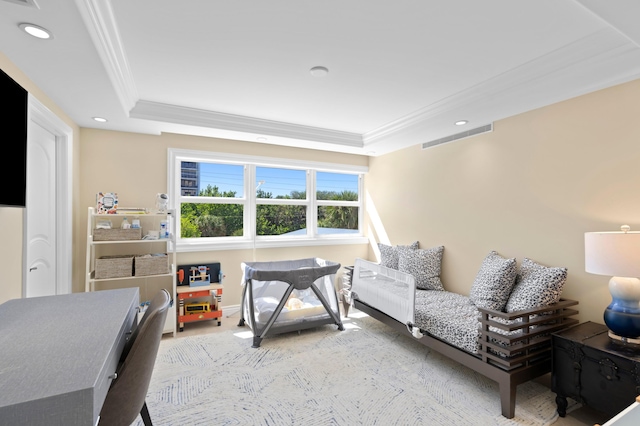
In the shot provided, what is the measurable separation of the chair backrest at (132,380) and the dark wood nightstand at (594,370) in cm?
247

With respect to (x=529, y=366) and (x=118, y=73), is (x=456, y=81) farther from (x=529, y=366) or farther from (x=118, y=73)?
(x=118, y=73)

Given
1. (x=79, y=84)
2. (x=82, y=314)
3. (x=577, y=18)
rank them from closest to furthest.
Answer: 1. (x=82, y=314)
2. (x=577, y=18)
3. (x=79, y=84)

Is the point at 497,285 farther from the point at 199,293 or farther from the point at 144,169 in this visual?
the point at 144,169

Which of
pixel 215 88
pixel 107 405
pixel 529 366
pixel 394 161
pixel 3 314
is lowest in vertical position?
pixel 529 366

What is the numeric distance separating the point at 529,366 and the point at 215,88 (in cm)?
328

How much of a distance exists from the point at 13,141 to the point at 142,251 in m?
2.12

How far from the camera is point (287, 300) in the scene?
135 inches

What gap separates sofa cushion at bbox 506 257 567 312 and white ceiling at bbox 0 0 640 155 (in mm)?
1441

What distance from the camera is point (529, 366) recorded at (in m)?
2.13

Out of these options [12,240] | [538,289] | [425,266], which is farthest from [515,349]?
[12,240]

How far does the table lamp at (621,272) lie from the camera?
1872 mm

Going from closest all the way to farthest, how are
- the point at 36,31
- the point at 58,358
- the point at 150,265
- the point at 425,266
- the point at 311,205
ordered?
the point at 58,358 < the point at 36,31 < the point at 150,265 < the point at 425,266 < the point at 311,205

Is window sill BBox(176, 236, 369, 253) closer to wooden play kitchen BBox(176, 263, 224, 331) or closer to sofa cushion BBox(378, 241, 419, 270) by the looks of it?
wooden play kitchen BBox(176, 263, 224, 331)

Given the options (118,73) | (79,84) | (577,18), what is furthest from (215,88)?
(577,18)
